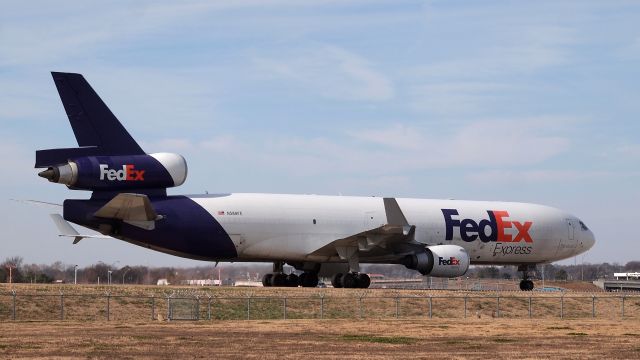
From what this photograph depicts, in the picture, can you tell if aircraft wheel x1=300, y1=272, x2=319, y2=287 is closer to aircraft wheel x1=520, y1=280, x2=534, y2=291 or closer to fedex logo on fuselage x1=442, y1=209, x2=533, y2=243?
fedex logo on fuselage x1=442, y1=209, x2=533, y2=243

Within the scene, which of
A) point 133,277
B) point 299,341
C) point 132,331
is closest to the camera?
point 299,341

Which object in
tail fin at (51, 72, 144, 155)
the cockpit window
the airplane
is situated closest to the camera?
tail fin at (51, 72, 144, 155)

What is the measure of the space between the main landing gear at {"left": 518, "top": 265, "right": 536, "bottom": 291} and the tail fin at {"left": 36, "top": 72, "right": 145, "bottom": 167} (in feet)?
75.7

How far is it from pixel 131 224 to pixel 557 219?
2281 centimetres

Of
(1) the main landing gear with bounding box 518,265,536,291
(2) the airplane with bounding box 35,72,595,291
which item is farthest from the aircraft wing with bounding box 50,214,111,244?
(1) the main landing gear with bounding box 518,265,536,291

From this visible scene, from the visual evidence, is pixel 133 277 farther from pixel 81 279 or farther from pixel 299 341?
pixel 299 341

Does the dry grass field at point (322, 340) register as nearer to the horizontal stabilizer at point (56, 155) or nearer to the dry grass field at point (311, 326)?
the dry grass field at point (311, 326)

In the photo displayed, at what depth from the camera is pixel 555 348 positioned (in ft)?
84.9

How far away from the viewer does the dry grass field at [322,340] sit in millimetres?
23625

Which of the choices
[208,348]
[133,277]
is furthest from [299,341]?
[133,277]

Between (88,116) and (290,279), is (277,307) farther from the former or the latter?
(290,279)

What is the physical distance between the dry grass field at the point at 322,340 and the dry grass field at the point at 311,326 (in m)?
0.03

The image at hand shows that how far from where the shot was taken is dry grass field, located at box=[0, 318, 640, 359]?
23.6 metres

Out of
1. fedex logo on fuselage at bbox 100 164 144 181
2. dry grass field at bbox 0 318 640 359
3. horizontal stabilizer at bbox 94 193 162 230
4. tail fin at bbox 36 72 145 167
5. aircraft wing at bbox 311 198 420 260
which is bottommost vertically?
dry grass field at bbox 0 318 640 359
